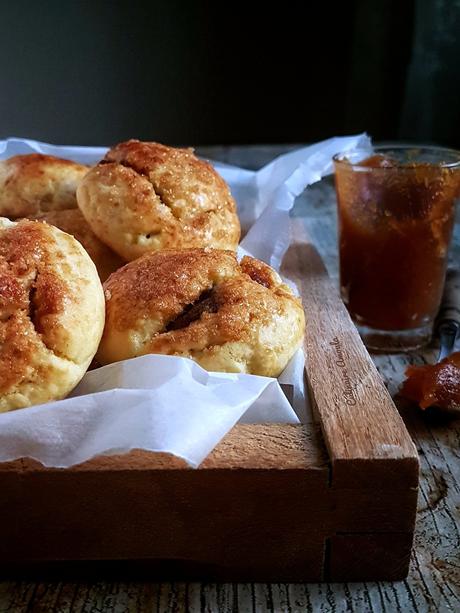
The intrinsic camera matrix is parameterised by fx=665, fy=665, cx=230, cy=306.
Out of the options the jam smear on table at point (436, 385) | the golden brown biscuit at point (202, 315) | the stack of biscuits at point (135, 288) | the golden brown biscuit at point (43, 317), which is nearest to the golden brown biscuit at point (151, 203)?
the stack of biscuits at point (135, 288)

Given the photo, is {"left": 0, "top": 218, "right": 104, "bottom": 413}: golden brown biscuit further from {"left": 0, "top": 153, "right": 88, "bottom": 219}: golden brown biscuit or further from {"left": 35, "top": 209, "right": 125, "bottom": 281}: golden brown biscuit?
{"left": 0, "top": 153, "right": 88, "bottom": 219}: golden brown biscuit

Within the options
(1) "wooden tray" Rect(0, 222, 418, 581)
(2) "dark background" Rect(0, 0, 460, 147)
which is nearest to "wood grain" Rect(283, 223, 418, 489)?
Answer: (1) "wooden tray" Rect(0, 222, 418, 581)

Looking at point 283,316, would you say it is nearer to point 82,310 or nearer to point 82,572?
point 82,310

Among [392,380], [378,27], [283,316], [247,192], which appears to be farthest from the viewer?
[378,27]

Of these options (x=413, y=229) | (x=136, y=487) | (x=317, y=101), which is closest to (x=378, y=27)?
(x=317, y=101)

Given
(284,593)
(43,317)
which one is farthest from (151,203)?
(284,593)

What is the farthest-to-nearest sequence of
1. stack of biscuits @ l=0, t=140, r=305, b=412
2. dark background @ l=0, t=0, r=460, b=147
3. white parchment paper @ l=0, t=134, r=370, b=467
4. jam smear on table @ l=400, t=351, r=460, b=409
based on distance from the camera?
dark background @ l=0, t=0, r=460, b=147, jam smear on table @ l=400, t=351, r=460, b=409, stack of biscuits @ l=0, t=140, r=305, b=412, white parchment paper @ l=0, t=134, r=370, b=467

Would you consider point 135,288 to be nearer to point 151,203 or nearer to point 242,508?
point 151,203
